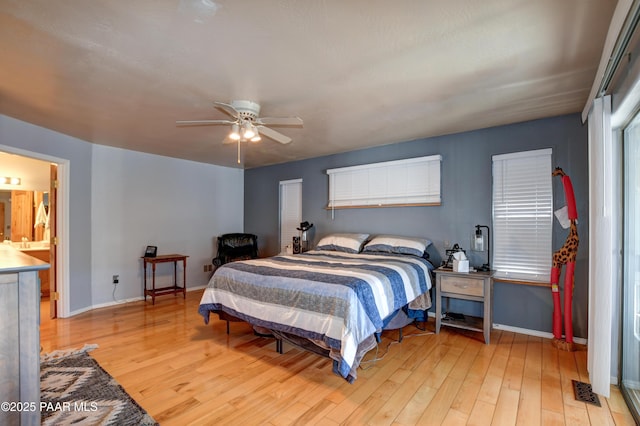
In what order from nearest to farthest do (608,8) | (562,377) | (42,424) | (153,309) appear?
(608,8) → (42,424) → (562,377) → (153,309)

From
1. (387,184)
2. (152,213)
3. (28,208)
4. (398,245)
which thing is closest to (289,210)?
(387,184)

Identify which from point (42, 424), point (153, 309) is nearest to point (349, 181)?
point (153, 309)

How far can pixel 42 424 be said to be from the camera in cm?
185

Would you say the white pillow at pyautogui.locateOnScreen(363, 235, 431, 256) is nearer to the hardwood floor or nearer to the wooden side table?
the hardwood floor

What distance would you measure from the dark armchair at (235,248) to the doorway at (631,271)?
5147mm

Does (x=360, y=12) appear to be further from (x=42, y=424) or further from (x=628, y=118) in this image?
(x=42, y=424)

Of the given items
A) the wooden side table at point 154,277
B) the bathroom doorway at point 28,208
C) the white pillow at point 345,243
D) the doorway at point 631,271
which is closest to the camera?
the doorway at point 631,271

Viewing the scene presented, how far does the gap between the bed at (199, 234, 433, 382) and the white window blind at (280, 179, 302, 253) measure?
217 centimetres

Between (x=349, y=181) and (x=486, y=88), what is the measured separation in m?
2.54

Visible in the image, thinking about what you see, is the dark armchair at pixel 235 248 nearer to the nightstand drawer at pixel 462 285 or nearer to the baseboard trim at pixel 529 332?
the nightstand drawer at pixel 462 285

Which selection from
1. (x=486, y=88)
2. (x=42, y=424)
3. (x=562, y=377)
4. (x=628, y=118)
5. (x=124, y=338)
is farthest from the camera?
(x=124, y=338)

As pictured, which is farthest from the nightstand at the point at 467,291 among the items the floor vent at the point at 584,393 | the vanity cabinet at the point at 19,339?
the vanity cabinet at the point at 19,339

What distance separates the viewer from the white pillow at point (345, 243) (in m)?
4.28

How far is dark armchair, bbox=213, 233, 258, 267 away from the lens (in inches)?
221
